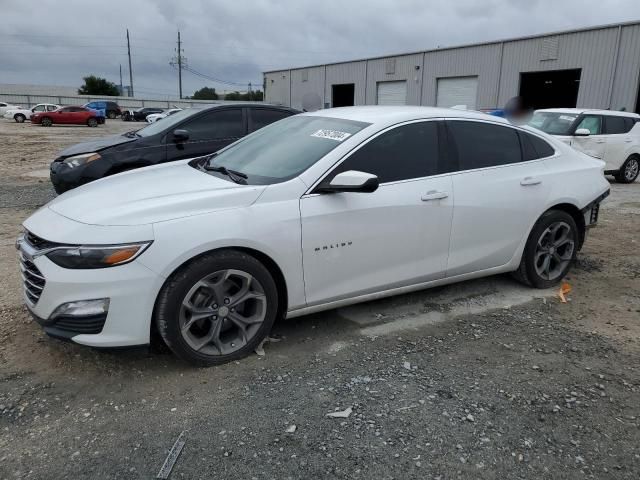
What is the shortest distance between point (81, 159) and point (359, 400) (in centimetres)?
567

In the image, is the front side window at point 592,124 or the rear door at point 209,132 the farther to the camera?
the front side window at point 592,124

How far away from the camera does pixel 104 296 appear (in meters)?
2.88

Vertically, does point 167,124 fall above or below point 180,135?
above

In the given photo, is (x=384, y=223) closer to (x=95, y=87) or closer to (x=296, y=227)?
(x=296, y=227)

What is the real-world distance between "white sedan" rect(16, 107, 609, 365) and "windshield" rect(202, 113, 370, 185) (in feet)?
0.06

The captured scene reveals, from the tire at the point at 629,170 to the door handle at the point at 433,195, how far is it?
11.1 meters

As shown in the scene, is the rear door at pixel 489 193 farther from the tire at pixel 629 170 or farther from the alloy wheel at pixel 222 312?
the tire at pixel 629 170

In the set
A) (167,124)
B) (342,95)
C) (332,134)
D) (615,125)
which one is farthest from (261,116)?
(342,95)

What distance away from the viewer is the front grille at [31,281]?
302 centimetres

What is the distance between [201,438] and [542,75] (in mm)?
28733

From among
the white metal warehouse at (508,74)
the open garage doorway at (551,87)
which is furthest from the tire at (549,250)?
the open garage doorway at (551,87)

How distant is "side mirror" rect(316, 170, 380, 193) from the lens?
3.28 metres

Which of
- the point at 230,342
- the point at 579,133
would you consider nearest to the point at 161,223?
the point at 230,342

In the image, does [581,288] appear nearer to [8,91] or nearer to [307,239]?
[307,239]
